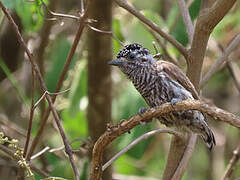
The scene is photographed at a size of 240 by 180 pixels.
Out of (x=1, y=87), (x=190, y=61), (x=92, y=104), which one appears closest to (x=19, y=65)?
(x=1, y=87)

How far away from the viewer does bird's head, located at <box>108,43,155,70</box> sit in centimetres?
308

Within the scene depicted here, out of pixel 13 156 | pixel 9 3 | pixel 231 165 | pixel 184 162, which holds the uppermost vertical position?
pixel 9 3

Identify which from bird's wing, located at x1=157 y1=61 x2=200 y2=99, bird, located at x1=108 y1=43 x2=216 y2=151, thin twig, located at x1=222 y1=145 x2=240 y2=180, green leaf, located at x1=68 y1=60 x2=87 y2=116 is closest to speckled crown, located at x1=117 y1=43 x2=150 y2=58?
bird, located at x1=108 y1=43 x2=216 y2=151

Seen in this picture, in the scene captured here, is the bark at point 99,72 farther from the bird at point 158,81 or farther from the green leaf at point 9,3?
the green leaf at point 9,3

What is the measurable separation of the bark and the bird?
55 centimetres

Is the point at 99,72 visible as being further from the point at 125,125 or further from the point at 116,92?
the point at 116,92

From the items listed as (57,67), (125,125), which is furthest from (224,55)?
(57,67)

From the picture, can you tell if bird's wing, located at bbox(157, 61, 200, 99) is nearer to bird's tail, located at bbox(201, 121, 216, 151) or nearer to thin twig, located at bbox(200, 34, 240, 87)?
thin twig, located at bbox(200, 34, 240, 87)

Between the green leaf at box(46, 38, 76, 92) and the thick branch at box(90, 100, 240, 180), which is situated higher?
the green leaf at box(46, 38, 76, 92)

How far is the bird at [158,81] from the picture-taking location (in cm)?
308

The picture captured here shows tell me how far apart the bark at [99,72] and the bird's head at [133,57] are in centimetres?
55

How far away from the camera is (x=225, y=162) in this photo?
604 cm

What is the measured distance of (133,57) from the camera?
10.2 ft

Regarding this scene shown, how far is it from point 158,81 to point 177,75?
0.16m
